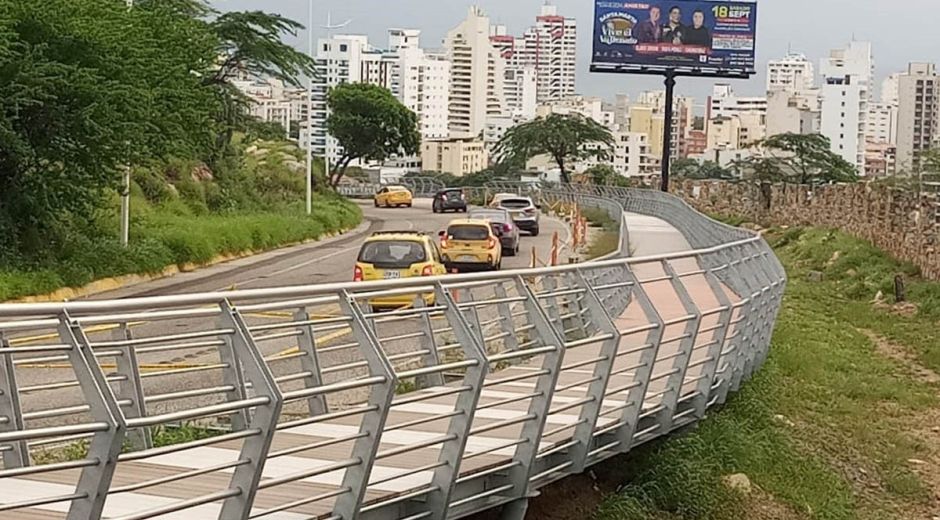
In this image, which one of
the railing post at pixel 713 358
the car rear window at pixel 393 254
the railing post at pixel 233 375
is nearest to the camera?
the railing post at pixel 233 375

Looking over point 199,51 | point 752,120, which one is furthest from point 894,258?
point 752,120

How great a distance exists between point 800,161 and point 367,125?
2745 centimetres

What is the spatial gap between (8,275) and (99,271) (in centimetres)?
371

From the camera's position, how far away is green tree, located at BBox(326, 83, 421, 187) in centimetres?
8438

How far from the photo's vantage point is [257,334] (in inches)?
320

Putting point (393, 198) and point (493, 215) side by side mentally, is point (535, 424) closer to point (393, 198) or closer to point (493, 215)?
point (493, 215)

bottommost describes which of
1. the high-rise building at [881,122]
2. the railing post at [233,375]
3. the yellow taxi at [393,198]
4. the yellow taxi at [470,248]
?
the yellow taxi at [393,198]

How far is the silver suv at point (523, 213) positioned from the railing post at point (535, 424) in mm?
37962

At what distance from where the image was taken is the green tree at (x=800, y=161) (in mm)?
65750

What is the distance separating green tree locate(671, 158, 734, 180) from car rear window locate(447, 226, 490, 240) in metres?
64.9

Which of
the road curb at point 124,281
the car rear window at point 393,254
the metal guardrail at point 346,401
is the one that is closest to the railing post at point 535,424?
the metal guardrail at point 346,401

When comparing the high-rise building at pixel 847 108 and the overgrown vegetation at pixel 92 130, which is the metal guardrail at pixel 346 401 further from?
the high-rise building at pixel 847 108

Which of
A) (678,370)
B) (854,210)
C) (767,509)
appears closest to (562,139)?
(854,210)

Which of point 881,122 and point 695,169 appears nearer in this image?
point 695,169
